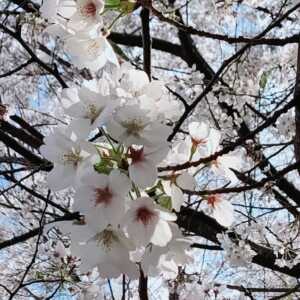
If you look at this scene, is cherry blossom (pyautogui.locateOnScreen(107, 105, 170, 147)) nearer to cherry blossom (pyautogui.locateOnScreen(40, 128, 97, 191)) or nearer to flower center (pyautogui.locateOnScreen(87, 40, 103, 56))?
cherry blossom (pyautogui.locateOnScreen(40, 128, 97, 191))

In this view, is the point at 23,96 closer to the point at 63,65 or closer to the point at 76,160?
the point at 63,65

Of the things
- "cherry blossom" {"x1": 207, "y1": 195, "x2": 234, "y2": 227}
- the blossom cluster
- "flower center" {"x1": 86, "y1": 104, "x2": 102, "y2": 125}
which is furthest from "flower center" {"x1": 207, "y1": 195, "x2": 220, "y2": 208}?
"flower center" {"x1": 86, "y1": 104, "x2": 102, "y2": 125}

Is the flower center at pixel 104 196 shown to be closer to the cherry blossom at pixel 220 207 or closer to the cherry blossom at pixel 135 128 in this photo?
the cherry blossom at pixel 135 128

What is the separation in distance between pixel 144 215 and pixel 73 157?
17cm

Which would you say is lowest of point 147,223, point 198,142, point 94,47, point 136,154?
point 147,223

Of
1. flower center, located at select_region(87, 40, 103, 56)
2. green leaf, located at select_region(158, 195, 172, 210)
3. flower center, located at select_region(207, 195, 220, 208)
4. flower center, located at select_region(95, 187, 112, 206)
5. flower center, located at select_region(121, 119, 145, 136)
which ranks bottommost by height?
flower center, located at select_region(95, 187, 112, 206)

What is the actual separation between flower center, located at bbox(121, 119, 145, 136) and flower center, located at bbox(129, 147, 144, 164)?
1.5 inches

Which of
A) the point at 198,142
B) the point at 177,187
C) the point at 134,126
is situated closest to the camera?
the point at 134,126

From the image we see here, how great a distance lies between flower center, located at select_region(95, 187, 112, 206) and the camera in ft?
3.11

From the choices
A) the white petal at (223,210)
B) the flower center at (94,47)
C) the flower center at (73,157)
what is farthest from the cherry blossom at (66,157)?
the white petal at (223,210)

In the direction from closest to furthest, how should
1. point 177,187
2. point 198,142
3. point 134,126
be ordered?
point 134,126 < point 177,187 < point 198,142

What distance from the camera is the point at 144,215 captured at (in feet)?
3.16

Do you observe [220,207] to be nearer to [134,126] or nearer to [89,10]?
[134,126]

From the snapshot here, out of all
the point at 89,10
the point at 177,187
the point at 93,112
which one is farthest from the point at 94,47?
the point at 177,187
